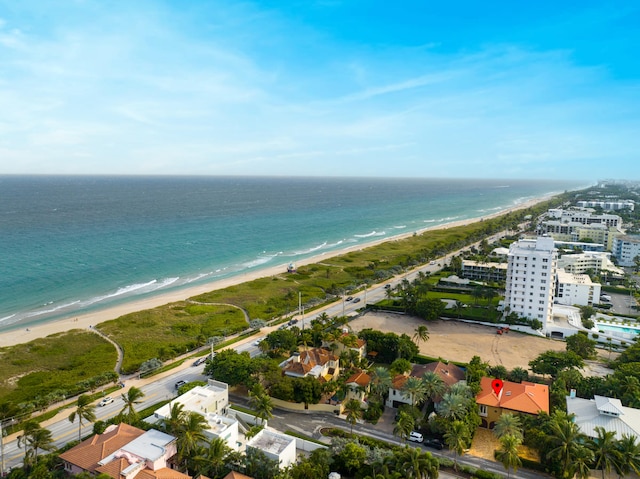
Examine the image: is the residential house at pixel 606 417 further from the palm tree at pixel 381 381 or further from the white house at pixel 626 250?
the white house at pixel 626 250

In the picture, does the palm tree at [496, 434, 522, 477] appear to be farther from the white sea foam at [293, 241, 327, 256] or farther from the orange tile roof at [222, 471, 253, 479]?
the white sea foam at [293, 241, 327, 256]

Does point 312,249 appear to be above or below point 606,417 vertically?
below

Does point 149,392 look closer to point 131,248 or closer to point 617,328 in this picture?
point 617,328

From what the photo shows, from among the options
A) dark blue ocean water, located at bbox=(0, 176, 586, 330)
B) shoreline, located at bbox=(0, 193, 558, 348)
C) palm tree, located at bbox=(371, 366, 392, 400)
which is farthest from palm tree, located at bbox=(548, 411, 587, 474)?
dark blue ocean water, located at bbox=(0, 176, 586, 330)

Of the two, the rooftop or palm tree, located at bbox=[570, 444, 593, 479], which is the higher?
palm tree, located at bbox=[570, 444, 593, 479]

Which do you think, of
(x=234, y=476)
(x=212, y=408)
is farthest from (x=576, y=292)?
(x=234, y=476)

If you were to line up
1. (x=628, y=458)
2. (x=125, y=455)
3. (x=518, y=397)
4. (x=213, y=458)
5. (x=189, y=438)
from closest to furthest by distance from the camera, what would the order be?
(x=213, y=458), (x=125, y=455), (x=628, y=458), (x=189, y=438), (x=518, y=397)
